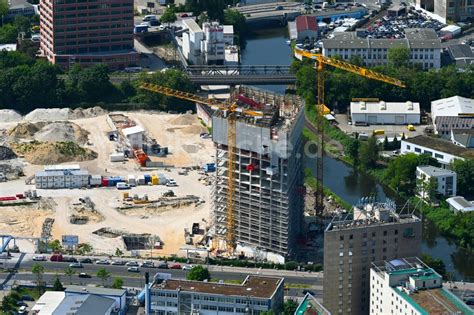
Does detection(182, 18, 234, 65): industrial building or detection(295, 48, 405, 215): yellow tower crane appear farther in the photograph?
detection(182, 18, 234, 65): industrial building

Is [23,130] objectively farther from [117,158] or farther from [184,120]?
[184,120]

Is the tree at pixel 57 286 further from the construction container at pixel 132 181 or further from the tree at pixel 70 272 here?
the construction container at pixel 132 181

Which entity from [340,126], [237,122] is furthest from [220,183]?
[340,126]

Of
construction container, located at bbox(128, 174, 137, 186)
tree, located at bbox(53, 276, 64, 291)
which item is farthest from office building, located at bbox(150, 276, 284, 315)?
construction container, located at bbox(128, 174, 137, 186)

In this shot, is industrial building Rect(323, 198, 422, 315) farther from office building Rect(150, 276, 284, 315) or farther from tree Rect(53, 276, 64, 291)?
tree Rect(53, 276, 64, 291)

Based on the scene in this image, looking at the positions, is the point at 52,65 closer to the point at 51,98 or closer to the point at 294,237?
the point at 51,98
